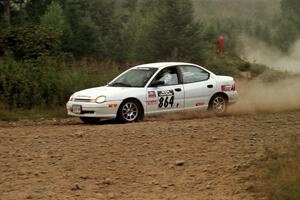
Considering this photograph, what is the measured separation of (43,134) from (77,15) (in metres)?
56.8

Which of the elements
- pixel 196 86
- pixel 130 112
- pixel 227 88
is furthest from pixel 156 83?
pixel 227 88

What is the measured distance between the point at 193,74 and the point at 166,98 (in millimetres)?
1233

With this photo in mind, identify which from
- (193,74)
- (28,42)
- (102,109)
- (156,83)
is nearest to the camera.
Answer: (102,109)

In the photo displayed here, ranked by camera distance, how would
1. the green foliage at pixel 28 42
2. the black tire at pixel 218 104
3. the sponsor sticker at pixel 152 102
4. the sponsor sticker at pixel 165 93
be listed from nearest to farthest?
1. the sponsor sticker at pixel 152 102
2. the sponsor sticker at pixel 165 93
3. the black tire at pixel 218 104
4. the green foliage at pixel 28 42

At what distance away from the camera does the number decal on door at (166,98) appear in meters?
15.4

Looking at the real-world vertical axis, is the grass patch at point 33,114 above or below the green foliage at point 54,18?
below

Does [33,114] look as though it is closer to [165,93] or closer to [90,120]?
[90,120]

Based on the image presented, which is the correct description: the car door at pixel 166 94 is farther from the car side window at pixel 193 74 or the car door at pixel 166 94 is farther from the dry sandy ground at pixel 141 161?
the dry sandy ground at pixel 141 161

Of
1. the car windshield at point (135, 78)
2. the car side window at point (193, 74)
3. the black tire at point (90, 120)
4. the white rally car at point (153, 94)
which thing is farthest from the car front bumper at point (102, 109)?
the car side window at point (193, 74)

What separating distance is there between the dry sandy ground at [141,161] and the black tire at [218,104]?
412 cm

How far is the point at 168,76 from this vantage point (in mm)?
15734

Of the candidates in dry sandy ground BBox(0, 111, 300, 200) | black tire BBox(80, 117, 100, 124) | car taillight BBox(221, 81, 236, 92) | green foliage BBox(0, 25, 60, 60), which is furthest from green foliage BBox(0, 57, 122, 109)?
dry sandy ground BBox(0, 111, 300, 200)

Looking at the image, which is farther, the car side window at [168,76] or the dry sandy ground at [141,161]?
the car side window at [168,76]

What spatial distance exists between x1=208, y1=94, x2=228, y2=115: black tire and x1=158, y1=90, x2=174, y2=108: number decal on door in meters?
1.35
